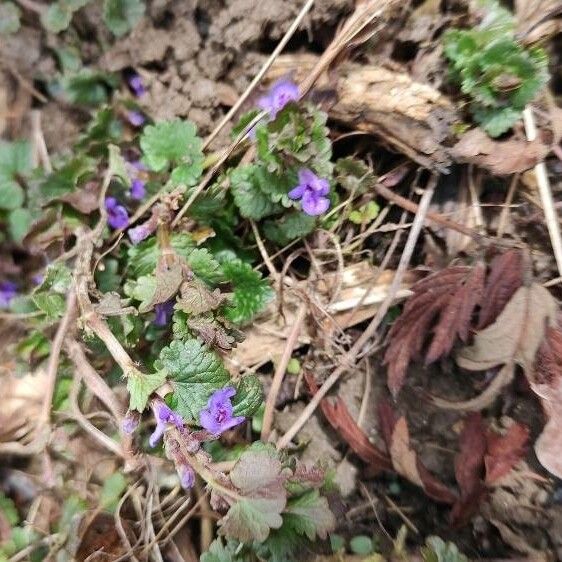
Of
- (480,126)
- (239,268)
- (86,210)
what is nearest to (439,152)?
(480,126)

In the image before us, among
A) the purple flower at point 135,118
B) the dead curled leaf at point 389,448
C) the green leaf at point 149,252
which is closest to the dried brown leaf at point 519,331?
the dead curled leaf at point 389,448

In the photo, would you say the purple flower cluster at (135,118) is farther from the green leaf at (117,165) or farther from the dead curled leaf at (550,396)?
the dead curled leaf at (550,396)

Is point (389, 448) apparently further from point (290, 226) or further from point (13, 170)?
point (13, 170)

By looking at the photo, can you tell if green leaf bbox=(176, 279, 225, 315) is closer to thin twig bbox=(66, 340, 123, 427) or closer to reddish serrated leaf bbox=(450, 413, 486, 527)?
thin twig bbox=(66, 340, 123, 427)

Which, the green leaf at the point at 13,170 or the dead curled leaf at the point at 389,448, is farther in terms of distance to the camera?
the green leaf at the point at 13,170

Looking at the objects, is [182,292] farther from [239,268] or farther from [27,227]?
[27,227]

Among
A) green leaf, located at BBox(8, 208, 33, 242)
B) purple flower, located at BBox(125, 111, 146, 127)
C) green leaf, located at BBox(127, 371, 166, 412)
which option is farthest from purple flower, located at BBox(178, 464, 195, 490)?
Answer: purple flower, located at BBox(125, 111, 146, 127)
